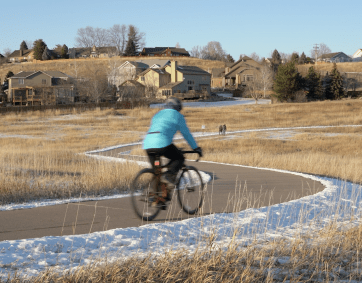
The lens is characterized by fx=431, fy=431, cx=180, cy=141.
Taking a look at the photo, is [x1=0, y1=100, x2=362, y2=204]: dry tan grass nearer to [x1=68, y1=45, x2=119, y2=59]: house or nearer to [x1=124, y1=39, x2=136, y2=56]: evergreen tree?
[x1=124, y1=39, x2=136, y2=56]: evergreen tree

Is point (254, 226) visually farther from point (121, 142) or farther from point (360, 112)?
point (360, 112)

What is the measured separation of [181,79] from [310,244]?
8927 centimetres

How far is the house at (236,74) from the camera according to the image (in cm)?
10669

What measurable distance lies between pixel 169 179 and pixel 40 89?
75.8 m

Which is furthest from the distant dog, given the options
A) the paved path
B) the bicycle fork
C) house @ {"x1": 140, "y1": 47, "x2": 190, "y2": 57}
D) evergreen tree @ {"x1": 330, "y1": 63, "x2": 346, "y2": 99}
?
house @ {"x1": 140, "y1": 47, "x2": 190, "y2": 57}

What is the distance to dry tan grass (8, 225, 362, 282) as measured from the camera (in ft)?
14.3

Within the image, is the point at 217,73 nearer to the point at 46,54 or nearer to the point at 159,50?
the point at 159,50

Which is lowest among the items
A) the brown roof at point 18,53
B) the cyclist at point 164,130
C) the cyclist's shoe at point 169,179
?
the cyclist's shoe at point 169,179

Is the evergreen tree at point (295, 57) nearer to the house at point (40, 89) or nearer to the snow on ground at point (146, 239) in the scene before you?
the house at point (40, 89)

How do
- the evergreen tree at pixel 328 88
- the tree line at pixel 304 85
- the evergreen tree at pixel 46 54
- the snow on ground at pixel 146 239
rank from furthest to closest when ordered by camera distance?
the evergreen tree at pixel 46 54
the evergreen tree at pixel 328 88
the tree line at pixel 304 85
the snow on ground at pixel 146 239

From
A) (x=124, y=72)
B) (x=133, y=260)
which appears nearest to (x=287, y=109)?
(x=124, y=72)

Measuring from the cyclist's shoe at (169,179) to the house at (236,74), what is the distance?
97.9 metres

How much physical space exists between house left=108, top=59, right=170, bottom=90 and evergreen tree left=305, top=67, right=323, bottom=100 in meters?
38.3

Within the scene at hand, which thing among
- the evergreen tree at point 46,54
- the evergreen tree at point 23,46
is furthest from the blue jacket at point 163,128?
the evergreen tree at point 23,46
